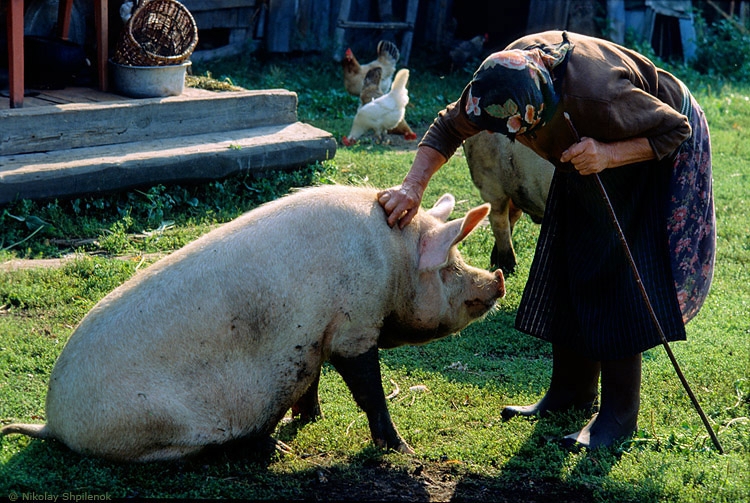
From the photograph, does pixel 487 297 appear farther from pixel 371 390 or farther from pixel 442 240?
pixel 371 390

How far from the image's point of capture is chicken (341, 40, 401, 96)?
40.5 feet

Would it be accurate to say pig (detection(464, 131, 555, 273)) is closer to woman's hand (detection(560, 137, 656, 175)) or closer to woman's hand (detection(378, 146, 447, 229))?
woman's hand (detection(378, 146, 447, 229))

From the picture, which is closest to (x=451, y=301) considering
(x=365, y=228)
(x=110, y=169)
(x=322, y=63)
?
(x=365, y=228)

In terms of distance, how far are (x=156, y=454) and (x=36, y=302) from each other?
2.20 meters

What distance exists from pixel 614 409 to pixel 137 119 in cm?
497

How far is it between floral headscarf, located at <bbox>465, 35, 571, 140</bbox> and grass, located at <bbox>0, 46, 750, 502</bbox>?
61.5 inches

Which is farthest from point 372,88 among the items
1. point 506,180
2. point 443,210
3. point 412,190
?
point 412,190

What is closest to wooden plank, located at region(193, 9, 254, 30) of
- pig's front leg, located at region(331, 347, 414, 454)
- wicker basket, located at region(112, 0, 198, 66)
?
wicker basket, located at region(112, 0, 198, 66)

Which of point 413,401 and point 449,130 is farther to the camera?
point 413,401

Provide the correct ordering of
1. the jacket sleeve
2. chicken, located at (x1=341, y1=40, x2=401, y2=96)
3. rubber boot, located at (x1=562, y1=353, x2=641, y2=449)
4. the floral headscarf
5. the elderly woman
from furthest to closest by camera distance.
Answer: chicken, located at (x1=341, y1=40, x2=401, y2=96)
rubber boot, located at (x1=562, y1=353, x2=641, y2=449)
the jacket sleeve
the elderly woman
the floral headscarf

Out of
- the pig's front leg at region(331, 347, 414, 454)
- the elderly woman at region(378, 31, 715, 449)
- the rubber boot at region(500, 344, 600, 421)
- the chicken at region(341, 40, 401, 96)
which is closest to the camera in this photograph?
the elderly woman at region(378, 31, 715, 449)

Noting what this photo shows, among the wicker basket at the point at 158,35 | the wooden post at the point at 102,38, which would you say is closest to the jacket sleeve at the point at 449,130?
the wicker basket at the point at 158,35

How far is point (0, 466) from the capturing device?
3691 millimetres

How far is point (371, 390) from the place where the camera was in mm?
4051
